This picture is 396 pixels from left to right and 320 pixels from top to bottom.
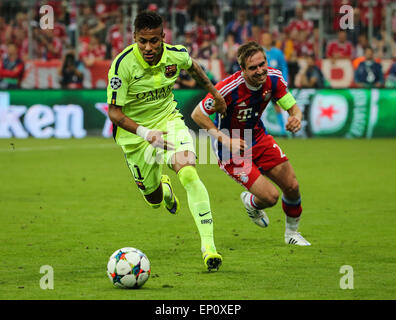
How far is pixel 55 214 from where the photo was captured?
34.3 feet

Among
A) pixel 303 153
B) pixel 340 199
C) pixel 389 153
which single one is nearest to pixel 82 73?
pixel 303 153

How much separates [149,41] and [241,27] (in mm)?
15127

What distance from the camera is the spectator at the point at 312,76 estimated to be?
21328mm

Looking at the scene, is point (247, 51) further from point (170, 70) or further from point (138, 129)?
point (138, 129)

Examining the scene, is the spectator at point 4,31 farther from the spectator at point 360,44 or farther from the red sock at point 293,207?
the red sock at point 293,207

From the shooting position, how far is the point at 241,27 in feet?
72.9

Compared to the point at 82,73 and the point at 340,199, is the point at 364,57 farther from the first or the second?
the point at 340,199

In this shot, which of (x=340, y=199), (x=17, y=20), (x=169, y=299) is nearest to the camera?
(x=169, y=299)

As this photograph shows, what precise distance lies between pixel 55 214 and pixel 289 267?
422 cm

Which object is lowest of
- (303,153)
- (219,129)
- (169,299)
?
(303,153)

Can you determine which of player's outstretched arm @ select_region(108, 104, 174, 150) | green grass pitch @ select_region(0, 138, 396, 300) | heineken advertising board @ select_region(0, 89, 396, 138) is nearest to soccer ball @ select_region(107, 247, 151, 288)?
green grass pitch @ select_region(0, 138, 396, 300)

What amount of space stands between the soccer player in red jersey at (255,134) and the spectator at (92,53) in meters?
14.5

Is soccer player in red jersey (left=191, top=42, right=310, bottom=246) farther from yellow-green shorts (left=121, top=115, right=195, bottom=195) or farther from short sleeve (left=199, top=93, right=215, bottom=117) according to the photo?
yellow-green shorts (left=121, top=115, right=195, bottom=195)

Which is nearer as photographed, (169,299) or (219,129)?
(169,299)
